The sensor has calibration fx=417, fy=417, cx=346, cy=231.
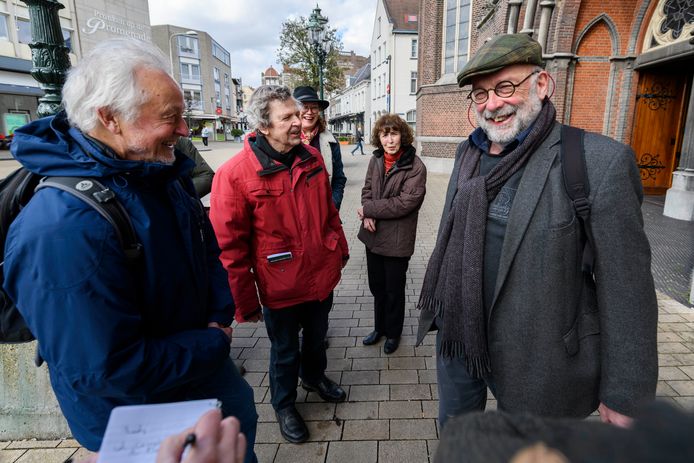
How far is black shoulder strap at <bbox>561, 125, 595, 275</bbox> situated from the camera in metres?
1.55

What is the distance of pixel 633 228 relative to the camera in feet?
4.95

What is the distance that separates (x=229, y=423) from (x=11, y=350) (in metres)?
2.39

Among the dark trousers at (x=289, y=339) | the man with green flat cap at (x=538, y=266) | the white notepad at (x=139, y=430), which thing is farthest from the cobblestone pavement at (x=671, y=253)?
the white notepad at (x=139, y=430)

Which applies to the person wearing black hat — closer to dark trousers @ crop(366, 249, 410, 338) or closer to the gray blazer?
dark trousers @ crop(366, 249, 410, 338)

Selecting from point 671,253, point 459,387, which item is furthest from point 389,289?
point 671,253

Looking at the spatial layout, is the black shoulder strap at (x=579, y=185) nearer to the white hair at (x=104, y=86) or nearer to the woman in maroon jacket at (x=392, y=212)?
the white hair at (x=104, y=86)

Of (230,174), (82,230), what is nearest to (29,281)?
(82,230)

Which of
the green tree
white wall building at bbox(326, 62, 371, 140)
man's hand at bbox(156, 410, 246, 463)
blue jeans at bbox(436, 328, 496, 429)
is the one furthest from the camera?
white wall building at bbox(326, 62, 371, 140)

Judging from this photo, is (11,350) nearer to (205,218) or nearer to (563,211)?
(205,218)

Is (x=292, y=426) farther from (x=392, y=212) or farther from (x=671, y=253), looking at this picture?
(x=671, y=253)

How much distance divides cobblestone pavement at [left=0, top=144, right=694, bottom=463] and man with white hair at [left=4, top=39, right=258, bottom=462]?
1.20m

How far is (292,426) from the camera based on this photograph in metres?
2.75

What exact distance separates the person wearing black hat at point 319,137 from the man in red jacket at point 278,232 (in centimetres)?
153

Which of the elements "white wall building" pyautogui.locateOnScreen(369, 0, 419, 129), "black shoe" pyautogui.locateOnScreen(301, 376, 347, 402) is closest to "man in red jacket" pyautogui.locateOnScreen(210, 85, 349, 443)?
"black shoe" pyautogui.locateOnScreen(301, 376, 347, 402)
